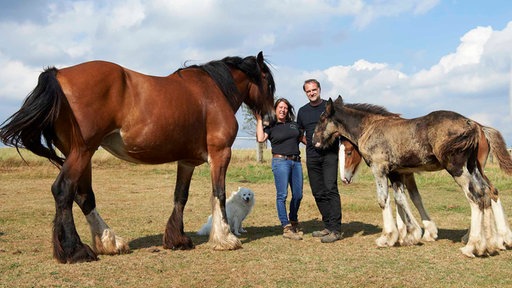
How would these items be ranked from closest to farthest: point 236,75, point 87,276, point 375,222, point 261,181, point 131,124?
point 87,276 → point 131,124 → point 236,75 → point 375,222 → point 261,181

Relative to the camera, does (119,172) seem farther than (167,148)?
Yes

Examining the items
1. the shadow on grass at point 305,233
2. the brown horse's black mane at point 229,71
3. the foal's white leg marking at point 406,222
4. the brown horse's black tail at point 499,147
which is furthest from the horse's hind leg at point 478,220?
the brown horse's black mane at point 229,71

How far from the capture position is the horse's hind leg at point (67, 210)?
6.10m

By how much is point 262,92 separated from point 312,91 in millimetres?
854

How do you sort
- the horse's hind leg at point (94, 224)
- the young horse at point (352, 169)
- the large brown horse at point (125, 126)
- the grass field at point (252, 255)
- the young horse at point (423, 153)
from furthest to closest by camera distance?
the young horse at point (352, 169)
the horse's hind leg at point (94, 224)
the young horse at point (423, 153)
the large brown horse at point (125, 126)
the grass field at point (252, 255)

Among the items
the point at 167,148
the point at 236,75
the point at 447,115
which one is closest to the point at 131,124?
the point at 167,148

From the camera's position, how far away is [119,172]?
21125 millimetres

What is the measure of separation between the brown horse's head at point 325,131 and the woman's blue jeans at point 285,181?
627mm

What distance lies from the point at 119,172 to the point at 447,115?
16618 mm

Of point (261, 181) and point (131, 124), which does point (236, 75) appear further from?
point (261, 181)

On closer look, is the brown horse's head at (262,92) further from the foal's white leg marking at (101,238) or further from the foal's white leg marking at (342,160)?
the foal's white leg marking at (101,238)

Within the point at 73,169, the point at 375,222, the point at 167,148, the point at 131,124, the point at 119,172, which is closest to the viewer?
the point at 73,169

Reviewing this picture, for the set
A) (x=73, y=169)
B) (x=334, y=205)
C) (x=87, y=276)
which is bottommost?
(x=87, y=276)

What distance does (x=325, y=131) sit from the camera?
815 centimetres
